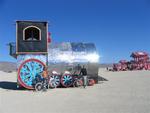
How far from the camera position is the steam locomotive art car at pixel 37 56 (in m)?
29.0

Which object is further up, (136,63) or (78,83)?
(136,63)

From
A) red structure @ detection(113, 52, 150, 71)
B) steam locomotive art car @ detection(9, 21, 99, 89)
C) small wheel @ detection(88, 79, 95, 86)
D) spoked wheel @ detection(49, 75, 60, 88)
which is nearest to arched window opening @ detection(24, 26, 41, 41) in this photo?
steam locomotive art car @ detection(9, 21, 99, 89)

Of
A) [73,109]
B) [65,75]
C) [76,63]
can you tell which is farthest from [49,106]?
[76,63]

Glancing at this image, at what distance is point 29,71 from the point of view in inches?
1142

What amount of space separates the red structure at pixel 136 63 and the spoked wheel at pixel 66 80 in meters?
36.0

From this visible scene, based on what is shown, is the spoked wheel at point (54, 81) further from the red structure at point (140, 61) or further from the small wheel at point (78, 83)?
the red structure at point (140, 61)

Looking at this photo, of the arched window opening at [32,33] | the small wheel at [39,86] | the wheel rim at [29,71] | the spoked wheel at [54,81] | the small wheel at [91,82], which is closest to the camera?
the small wheel at [39,86]

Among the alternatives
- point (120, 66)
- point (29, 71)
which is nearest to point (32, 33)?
point (29, 71)

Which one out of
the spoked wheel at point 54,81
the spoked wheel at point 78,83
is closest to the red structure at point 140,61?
the spoked wheel at point 78,83

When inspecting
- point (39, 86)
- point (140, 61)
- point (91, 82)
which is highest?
point (140, 61)

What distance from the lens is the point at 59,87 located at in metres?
30.0

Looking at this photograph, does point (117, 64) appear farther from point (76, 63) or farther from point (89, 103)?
point (89, 103)

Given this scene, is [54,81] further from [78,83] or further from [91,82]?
[91,82]

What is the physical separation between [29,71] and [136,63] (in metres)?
42.1
